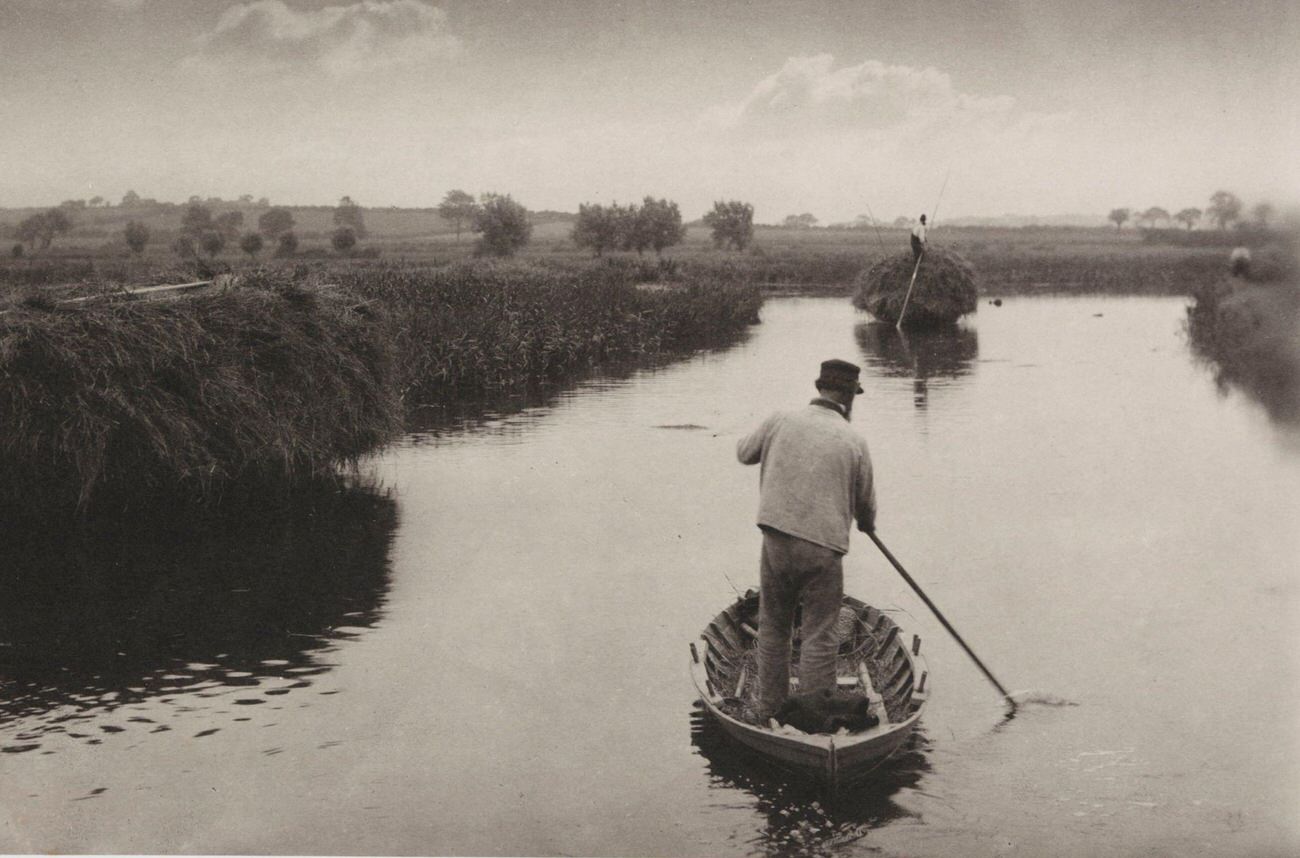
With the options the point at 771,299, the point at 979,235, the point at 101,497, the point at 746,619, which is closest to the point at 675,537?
the point at 746,619

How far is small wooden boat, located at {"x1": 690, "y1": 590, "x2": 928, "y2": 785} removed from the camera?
22.0ft

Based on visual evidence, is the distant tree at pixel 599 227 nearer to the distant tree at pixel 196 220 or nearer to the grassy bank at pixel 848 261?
the grassy bank at pixel 848 261

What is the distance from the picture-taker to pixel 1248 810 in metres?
6.87

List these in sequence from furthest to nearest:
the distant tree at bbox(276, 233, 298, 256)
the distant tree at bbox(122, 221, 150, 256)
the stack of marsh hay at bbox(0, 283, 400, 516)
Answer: the distant tree at bbox(276, 233, 298, 256), the distant tree at bbox(122, 221, 150, 256), the stack of marsh hay at bbox(0, 283, 400, 516)

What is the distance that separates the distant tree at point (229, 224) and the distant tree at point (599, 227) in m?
48.8

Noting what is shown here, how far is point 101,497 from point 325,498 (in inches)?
116

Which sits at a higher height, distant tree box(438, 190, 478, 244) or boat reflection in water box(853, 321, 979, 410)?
distant tree box(438, 190, 478, 244)

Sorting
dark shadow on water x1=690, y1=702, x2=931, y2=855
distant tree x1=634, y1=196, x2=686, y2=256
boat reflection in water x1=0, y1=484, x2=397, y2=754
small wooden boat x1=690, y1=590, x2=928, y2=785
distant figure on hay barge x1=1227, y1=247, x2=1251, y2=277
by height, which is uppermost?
distant tree x1=634, y1=196, x2=686, y2=256

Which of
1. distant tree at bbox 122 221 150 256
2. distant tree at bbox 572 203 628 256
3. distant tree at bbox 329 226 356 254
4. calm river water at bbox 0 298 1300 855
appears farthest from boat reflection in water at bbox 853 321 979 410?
distant tree at bbox 572 203 628 256

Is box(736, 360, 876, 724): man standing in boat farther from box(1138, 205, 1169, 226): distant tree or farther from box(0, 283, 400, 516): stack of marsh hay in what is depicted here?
box(1138, 205, 1169, 226): distant tree

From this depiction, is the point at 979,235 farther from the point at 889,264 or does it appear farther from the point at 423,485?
the point at 423,485

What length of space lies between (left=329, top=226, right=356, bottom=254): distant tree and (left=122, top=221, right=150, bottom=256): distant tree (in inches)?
873

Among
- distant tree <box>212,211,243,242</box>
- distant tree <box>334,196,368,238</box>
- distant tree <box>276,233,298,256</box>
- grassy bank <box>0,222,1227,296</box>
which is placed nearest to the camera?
distant tree <box>212,211,243,242</box>

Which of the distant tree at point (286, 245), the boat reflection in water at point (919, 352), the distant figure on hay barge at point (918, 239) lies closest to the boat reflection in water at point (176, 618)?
the boat reflection in water at point (919, 352)
